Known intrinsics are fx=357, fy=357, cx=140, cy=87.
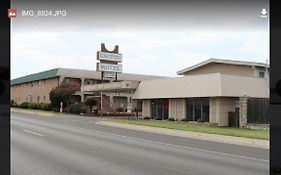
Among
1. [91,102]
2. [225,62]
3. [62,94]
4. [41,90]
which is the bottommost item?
[91,102]

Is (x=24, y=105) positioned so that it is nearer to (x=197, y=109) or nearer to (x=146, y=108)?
(x=146, y=108)

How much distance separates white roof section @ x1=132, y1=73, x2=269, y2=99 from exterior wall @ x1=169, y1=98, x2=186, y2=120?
2.49ft

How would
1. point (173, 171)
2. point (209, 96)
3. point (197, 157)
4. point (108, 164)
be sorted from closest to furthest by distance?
point (173, 171), point (108, 164), point (197, 157), point (209, 96)

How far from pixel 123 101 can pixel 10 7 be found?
5560 cm

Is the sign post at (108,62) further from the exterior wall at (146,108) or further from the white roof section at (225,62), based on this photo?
the white roof section at (225,62)

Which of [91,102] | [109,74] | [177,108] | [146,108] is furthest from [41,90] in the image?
[177,108]

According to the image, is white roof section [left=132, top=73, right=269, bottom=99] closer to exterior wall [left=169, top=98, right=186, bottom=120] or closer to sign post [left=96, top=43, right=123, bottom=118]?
exterior wall [left=169, top=98, right=186, bottom=120]

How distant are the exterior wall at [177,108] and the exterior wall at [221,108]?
12.7 ft

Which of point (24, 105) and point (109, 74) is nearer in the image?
point (109, 74)

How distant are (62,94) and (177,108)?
2137 centimetres

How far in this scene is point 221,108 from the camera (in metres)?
28.7

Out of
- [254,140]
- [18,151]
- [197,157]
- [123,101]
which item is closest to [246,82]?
[254,140]

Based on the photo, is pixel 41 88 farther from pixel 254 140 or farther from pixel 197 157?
pixel 197 157

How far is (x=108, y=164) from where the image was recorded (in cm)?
848
